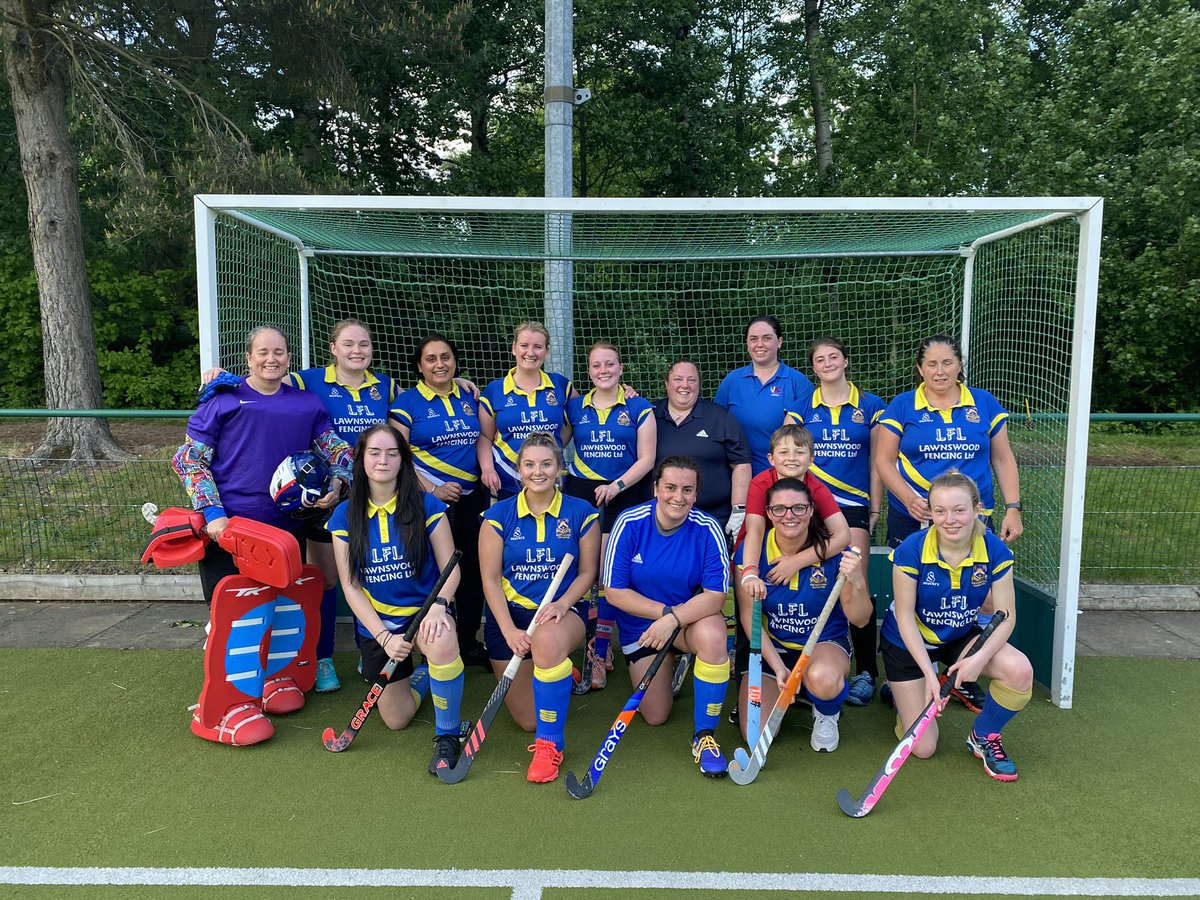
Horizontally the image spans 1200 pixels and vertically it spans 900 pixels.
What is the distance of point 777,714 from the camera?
10.0 ft

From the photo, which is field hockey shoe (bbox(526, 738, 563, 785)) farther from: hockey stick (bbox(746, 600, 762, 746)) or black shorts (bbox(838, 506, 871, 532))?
black shorts (bbox(838, 506, 871, 532))

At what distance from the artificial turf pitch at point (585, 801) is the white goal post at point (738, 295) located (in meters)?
0.75

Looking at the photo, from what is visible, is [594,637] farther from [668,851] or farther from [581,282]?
[581,282]

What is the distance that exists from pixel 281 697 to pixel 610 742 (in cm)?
153

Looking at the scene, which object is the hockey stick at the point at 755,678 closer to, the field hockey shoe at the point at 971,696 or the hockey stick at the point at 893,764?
the hockey stick at the point at 893,764

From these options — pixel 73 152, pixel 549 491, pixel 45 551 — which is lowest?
pixel 45 551

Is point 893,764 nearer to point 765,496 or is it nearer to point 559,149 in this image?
point 765,496

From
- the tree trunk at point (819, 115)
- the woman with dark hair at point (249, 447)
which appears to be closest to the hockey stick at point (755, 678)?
the woman with dark hair at point (249, 447)

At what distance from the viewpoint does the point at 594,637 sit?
397 centimetres

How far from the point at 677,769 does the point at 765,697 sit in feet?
1.69

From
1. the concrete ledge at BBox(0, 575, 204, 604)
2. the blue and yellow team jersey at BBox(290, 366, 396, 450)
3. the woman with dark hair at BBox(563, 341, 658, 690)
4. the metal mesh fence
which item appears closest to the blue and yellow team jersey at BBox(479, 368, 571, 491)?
the woman with dark hair at BBox(563, 341, 658, 690)

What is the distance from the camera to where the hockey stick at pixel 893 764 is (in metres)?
2.72

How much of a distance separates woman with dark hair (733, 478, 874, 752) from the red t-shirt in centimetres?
5

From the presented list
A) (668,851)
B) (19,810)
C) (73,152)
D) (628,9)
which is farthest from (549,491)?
(628,9)
